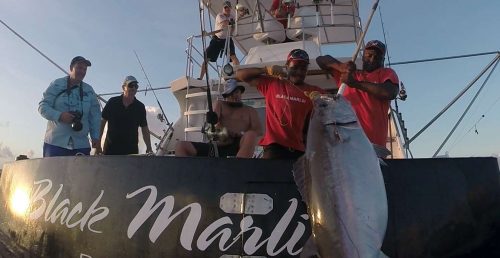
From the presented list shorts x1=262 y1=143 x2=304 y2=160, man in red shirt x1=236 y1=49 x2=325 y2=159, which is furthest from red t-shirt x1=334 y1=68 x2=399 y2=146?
shorts x1=262 y1=143 x2=304 y2=160

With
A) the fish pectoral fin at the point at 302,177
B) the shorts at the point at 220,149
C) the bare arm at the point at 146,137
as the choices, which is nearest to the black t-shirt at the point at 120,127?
the bare arm at the point at 146,137

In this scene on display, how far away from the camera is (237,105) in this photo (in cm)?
479

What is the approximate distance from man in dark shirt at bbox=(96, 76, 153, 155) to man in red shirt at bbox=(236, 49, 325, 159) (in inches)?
107

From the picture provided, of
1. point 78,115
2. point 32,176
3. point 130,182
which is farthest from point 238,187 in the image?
point 78,115

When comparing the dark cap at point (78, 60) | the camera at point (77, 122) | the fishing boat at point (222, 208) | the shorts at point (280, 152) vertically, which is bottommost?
the fishing boat at point (222, 208)

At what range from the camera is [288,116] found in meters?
3.41

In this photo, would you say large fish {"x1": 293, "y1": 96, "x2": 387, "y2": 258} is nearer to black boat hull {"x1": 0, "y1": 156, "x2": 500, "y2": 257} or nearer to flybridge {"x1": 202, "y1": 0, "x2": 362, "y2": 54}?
black boat hull {"x1": 0, "y1": 156, "x2": 500, "y2": 257}

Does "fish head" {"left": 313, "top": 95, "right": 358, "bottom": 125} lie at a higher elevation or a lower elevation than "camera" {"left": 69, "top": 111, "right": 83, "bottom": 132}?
lower

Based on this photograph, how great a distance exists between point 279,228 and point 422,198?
0.94m

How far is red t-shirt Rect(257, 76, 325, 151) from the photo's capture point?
11.1ft

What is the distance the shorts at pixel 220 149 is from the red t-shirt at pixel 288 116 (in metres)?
0.97

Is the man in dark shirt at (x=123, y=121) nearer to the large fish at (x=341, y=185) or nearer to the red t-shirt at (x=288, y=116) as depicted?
the red t-shirt at (x=288, y=116)

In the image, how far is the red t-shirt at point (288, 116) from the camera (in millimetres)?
3381

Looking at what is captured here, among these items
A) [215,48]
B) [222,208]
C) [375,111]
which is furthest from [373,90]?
[215,48]
